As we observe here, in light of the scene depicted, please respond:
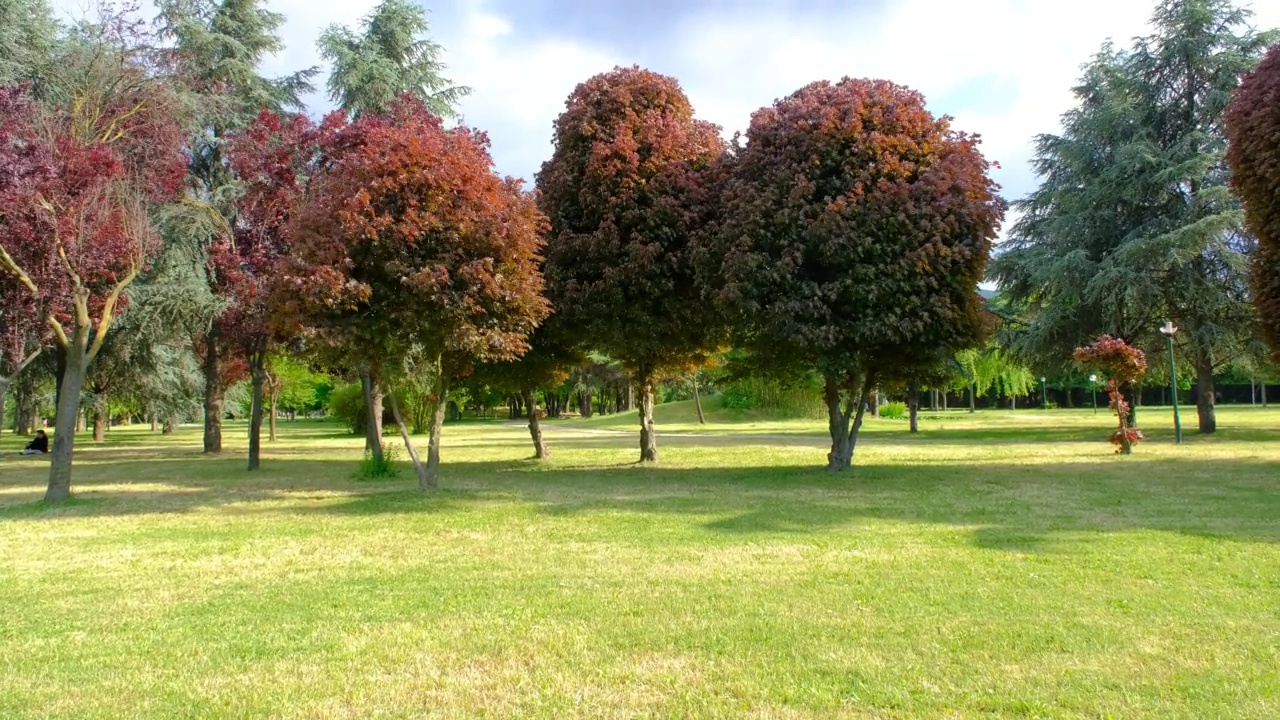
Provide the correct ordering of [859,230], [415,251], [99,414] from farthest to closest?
[99,414], [859,230], [415,251]

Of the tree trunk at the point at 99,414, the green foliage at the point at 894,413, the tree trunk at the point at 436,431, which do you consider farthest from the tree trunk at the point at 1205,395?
the tree trunk at the point at 99,414

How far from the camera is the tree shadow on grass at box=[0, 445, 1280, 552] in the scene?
9609 millimetres

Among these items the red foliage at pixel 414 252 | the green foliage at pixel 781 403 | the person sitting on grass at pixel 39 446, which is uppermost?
the red foliage at pixel 414 252

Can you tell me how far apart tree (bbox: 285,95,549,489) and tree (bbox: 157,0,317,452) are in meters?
10.5

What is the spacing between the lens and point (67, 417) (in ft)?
40.2

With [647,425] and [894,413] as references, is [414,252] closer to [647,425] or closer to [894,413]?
[647,425]

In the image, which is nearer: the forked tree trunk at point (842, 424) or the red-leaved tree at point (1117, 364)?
the forked tree trunk at point (842, 424)

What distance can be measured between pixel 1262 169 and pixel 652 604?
14391 millimetres

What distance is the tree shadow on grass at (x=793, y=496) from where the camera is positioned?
9.61 meters

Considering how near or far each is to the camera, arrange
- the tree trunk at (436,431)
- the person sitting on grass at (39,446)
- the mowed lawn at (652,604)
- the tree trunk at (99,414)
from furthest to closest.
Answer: the tree trunk at (99,414), the person sitting on grass at (39,446), the tree trunk at (436,431), the mowed lawn at (652,604)

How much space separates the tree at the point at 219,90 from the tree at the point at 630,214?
9.64m

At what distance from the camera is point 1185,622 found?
5344 millimetres

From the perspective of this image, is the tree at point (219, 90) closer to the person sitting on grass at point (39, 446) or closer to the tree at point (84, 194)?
the person sitting on grass at point (39, 446)

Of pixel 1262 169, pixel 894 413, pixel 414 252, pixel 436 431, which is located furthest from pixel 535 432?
pixel 894 413
